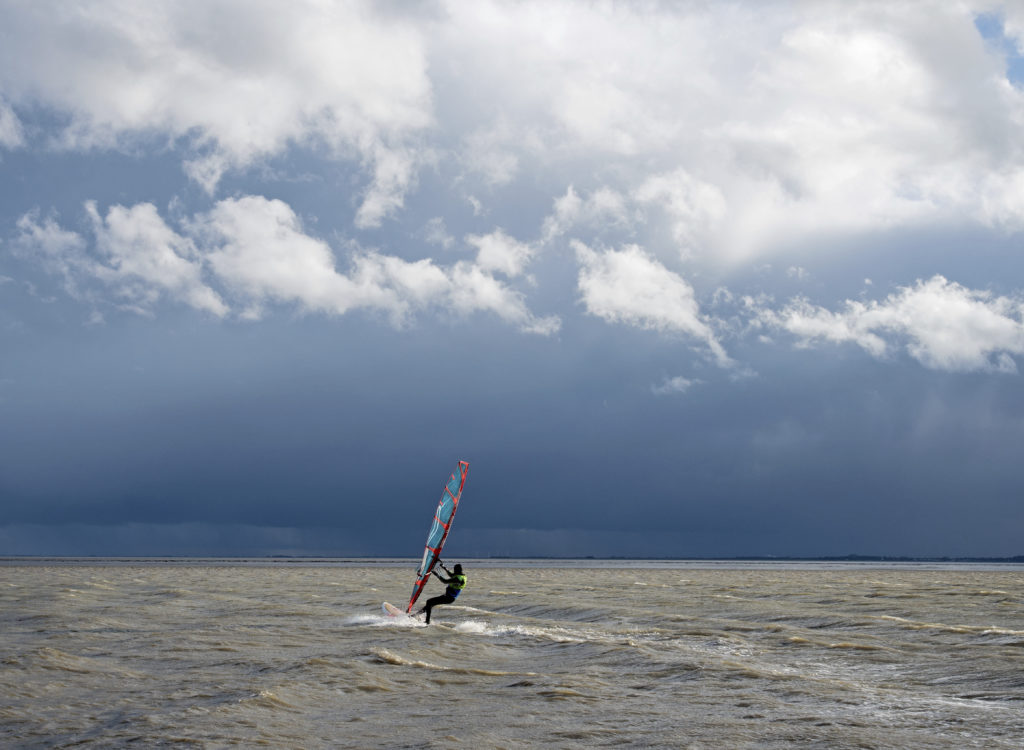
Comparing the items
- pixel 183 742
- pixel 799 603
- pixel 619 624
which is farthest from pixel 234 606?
pixel 183 742

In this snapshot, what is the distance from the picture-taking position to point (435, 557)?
2842cm

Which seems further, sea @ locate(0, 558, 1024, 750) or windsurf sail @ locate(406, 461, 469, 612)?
windsurf sail @ locate(406, 461, 469, 612)

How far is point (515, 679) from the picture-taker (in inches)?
658

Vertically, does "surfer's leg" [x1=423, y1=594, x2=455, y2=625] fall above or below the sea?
above

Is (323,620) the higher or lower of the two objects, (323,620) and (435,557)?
the lower

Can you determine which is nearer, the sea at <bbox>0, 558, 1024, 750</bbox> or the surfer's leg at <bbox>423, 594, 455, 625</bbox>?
the sea at <bbox>0, 558, 1024, 750</bbox>

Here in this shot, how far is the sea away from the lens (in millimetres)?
12219

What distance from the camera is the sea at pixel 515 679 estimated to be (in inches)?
481

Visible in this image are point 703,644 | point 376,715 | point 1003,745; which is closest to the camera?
point 1003,745

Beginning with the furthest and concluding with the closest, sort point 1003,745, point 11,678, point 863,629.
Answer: point 863,629 → point 11,678 → point 1003,745

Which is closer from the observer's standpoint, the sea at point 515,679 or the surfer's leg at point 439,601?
the sea at point 515,679

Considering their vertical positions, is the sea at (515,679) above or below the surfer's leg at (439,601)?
below

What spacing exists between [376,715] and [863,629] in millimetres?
15750

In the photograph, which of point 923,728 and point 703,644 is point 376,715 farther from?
point 703,644
